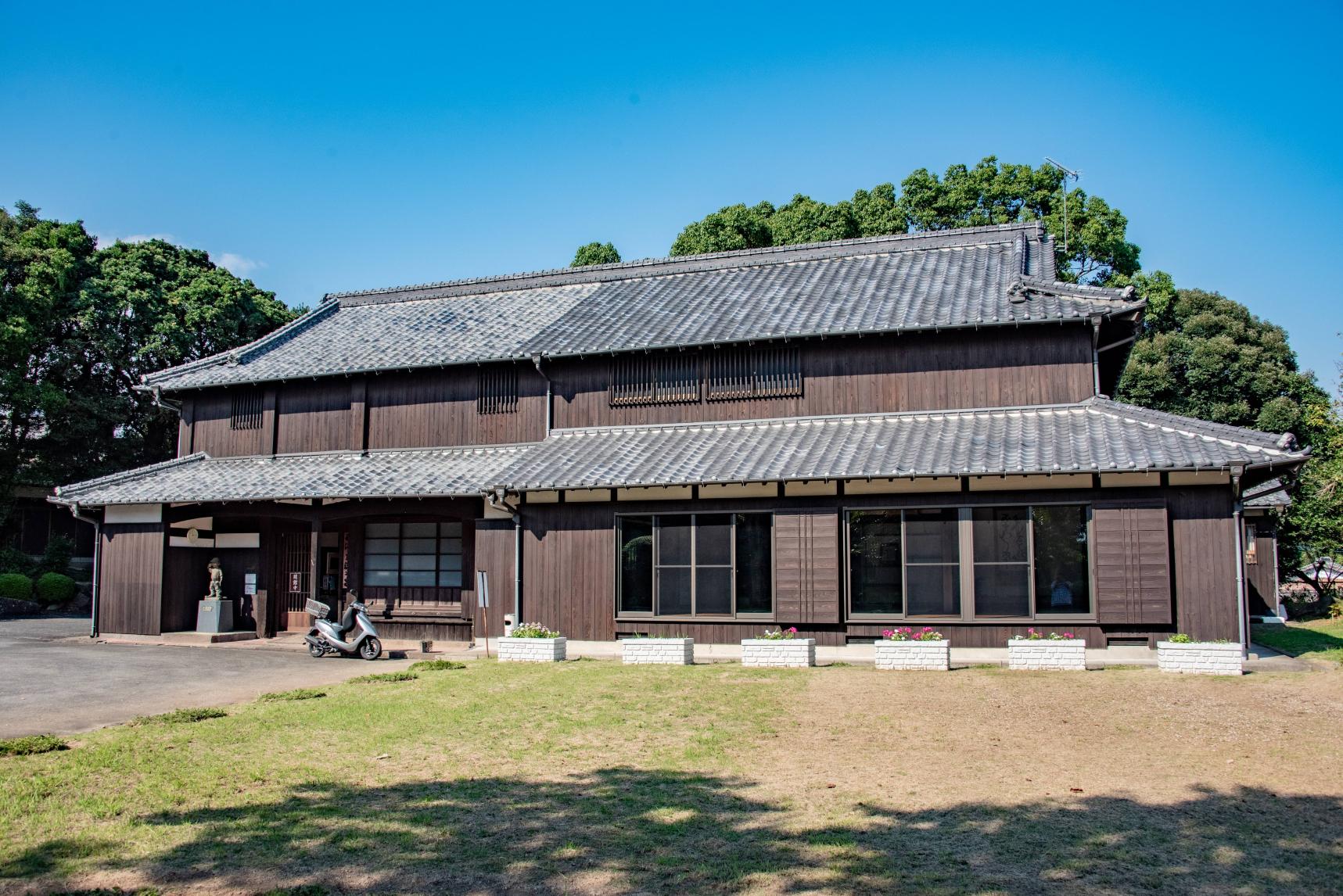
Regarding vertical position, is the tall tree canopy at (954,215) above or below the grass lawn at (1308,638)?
above

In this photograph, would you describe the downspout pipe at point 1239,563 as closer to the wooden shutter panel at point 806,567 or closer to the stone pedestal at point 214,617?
the wooden shutter panel at point 806,567

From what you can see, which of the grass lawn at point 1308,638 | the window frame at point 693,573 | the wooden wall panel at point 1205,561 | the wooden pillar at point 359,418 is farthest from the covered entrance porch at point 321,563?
the grass lawn at point 1308,638

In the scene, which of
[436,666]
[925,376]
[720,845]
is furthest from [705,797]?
[925,376]

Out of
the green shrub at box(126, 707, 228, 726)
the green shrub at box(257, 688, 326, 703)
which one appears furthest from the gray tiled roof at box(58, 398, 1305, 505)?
the green shrub at box(126, 707, 228, 726)

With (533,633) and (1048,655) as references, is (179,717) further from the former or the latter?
(1048,655)

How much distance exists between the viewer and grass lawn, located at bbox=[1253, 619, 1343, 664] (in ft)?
50.4

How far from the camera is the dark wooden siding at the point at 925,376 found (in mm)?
17141

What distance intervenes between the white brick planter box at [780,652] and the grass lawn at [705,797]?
2.81 meters

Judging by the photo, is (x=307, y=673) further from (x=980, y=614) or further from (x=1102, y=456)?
(x=1102, y=456)

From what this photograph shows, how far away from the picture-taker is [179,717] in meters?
10.2

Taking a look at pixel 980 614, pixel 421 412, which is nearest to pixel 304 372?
pixel 421 412

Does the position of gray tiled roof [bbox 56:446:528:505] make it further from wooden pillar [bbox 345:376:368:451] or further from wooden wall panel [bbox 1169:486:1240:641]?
wooden wall panel [bbox 1169:486:1240:641]

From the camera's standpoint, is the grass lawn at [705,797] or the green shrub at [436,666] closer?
the grass lawn at [705,797]

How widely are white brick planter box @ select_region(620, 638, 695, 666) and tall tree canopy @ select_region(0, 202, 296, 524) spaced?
2179 centimetres
